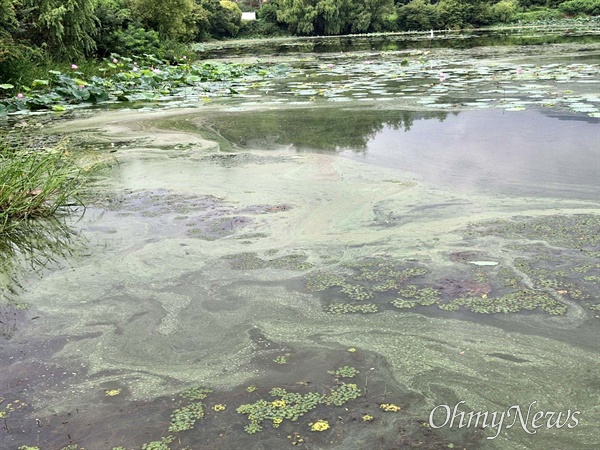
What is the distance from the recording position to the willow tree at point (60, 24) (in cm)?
675

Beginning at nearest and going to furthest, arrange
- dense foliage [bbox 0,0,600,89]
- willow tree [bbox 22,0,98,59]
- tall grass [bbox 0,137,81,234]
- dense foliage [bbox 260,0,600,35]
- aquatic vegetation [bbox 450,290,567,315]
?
aquatic vegetation [bbox 450,290,567,315] < tall grass [bbox 0,137,81,234] < dense foliage [bbox 0,0,600,89] < willow tree [bbox 22,0,98,59] < dense foliage [bbox 260,0,600,35]

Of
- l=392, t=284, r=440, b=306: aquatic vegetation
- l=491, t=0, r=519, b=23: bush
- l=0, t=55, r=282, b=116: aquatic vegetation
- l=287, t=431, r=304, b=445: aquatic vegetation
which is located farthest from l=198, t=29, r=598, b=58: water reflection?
l=287, t=431, r=304, b=445: aquatic vegetation

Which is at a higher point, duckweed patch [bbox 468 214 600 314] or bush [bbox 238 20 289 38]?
bush [bbox 238 20 289 38]

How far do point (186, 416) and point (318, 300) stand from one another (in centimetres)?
58

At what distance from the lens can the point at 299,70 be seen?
8.30 metres

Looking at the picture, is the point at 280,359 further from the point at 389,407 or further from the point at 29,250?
the point at 29,250

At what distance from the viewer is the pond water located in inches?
44.3

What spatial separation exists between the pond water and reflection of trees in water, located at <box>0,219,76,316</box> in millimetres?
11

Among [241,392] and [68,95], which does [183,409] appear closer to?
[241,392]

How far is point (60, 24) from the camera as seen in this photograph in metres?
6.84

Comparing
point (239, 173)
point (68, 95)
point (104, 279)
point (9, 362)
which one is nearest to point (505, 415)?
point (9, 362)

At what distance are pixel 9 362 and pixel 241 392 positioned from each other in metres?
0.58

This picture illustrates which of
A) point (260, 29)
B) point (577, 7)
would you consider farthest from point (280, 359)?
point (577, 7)

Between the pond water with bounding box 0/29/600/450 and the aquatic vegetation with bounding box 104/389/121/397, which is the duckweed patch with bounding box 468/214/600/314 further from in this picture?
the aquatic vegetation with bounding box 104/389/121/397
